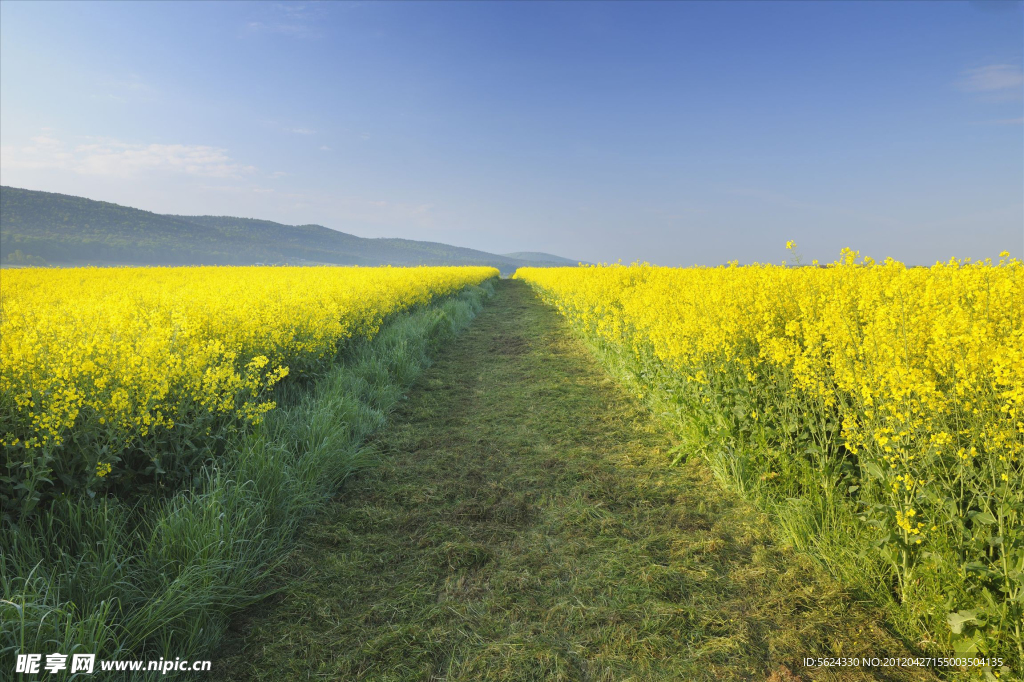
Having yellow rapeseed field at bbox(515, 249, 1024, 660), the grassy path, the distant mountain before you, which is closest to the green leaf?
yellow rapeseed field at bbox(515, 249, 1024, 660)

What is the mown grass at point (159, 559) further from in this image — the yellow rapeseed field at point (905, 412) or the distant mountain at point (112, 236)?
the distant mountain at point (112, 236)

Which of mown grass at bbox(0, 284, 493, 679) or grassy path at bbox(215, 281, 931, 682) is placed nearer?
mown grass at bbox(0, 284, 493, 679)

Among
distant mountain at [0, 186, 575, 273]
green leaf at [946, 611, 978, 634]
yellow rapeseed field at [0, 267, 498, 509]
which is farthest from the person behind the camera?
distant mountain at [0, 186, 575, 273]

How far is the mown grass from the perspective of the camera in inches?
89.7

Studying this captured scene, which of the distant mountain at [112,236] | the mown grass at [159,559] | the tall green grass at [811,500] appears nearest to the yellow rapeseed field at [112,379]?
the mown grass at [159,559]

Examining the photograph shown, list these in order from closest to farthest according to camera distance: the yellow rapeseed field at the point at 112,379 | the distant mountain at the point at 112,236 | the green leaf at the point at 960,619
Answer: the green leaf at the point at 960,619 < the yellow rapeseed field at the point at 112,379 < the distant mountain at the point at 112,236

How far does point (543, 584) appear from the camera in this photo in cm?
Answer: 320

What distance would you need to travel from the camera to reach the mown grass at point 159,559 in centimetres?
228

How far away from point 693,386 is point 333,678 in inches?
174

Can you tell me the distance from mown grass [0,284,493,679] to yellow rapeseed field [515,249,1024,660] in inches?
159

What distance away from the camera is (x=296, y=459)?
4.59 metres

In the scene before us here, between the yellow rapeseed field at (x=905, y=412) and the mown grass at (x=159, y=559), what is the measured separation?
13.3ft

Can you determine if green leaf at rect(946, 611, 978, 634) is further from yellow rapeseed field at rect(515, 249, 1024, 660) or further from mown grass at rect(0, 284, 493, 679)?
mown grass at rect(0, 284, 493, 679)

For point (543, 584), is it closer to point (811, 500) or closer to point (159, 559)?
point (811, 500)
